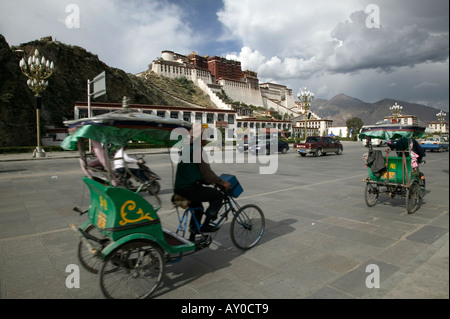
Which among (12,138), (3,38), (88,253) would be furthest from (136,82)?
(88,253)

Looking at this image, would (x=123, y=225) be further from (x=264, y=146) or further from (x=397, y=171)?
(x=264, y=146)

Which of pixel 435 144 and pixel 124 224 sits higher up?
pixel 435 144

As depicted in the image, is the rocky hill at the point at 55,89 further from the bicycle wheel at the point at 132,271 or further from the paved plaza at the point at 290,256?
the bicycle wheel at the point at 132,271

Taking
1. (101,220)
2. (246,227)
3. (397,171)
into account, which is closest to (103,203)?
(101,220)

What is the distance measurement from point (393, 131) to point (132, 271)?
649cm

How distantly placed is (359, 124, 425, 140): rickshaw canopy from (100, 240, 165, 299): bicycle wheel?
6.10 m

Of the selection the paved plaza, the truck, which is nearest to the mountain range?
the truck

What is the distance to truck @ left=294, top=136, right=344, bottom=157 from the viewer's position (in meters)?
22.5

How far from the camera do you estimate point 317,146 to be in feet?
75.0

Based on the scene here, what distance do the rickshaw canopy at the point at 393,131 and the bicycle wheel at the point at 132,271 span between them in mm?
6105

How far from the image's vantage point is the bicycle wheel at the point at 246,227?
434 centimetres

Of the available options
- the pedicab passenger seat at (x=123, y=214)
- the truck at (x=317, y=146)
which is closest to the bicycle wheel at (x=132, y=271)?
the pedicab passenger seat at (x=123, y=214)

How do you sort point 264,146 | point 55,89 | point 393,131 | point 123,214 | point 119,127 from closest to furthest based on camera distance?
point 123,214 < point 119,127 < point 393,131 < point 264,146 < point 55,89

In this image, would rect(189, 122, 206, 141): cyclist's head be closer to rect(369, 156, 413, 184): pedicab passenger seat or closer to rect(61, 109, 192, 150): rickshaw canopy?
rect(61, 109, 192, 150): rickshaw canopy
